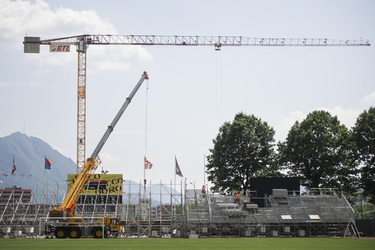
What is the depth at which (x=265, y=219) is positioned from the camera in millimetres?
62312

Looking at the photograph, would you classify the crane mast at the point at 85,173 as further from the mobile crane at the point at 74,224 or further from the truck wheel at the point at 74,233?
the truck wheel at the point at 74,233

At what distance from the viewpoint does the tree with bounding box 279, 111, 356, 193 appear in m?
79.2

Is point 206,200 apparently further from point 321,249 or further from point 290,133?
point 321,249

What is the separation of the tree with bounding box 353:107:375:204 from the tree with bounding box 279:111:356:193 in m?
1.42

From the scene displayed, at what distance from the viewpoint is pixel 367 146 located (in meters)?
77.4

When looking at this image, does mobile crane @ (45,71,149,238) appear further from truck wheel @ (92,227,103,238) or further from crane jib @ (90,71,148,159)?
crane jib @ (90,71,148,159)

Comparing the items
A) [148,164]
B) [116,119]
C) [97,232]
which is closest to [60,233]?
[97,232]

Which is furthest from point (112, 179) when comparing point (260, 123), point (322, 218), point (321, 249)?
point (321, 249)

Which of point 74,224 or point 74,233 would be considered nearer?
point 74,233

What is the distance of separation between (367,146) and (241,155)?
19804 millimetres

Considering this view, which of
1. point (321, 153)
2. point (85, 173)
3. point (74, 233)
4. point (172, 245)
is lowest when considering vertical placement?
point (74, 233)

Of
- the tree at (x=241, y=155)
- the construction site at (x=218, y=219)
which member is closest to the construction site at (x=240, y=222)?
the construction site at (x=218, y=219)

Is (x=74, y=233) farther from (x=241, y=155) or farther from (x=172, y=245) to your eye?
(x=241, y=155)

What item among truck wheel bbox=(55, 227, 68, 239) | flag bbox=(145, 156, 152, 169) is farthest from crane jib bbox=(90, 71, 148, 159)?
truck wheel bbox=(55, 227, 68, 239)
